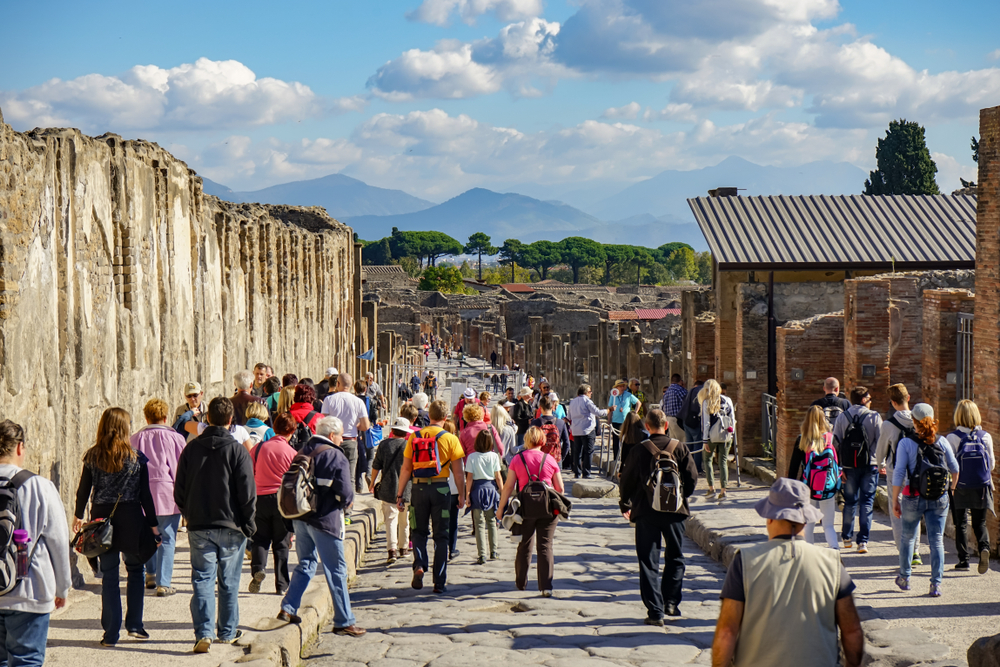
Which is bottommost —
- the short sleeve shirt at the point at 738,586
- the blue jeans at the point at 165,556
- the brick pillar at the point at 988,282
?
the blue jeans at the point at 165,556

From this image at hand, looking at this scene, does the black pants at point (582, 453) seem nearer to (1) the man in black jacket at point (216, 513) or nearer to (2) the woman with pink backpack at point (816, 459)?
(2) the woman with pink backpack at point (816, 459)

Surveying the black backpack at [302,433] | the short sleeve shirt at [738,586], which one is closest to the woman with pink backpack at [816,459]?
the black backpack at [302,433]

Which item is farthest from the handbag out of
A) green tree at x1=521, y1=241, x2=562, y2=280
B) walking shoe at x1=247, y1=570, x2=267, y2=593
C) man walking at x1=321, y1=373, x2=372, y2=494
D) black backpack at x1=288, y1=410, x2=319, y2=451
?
green tree at x1=521, y1=241, x2=562, y2=280

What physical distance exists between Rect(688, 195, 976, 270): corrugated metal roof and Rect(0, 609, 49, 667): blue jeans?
51.2ft

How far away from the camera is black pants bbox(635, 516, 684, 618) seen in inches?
291

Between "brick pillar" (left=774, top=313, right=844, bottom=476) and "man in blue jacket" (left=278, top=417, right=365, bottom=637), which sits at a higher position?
"brick pillar" (left=774, top=313, right=844, bottom=476)

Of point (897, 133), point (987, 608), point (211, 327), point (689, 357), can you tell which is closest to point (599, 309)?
point (897, 133)

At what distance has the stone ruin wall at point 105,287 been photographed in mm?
7234

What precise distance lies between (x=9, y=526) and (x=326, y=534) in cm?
254

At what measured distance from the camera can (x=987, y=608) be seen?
736 centimetres

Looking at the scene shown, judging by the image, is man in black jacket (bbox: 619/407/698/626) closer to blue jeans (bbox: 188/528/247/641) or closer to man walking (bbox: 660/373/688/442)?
blue jeans (bbox: 188/528/247/641)

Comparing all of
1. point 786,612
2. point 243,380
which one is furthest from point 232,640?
point 786,612

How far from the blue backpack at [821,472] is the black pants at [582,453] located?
7531 millimetres

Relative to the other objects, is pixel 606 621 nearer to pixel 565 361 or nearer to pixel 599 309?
pixel 565 361
